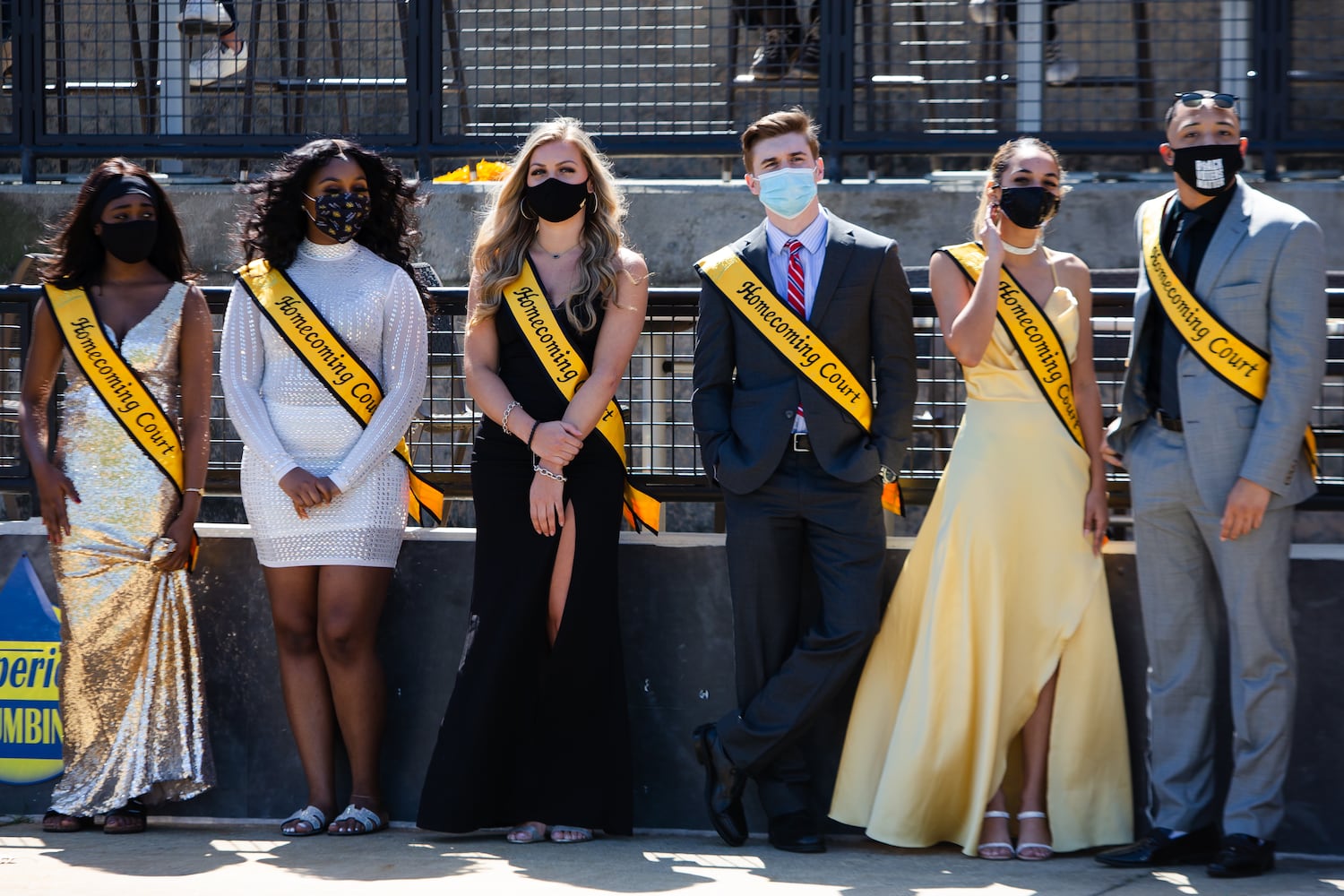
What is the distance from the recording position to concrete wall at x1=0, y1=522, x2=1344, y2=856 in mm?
5273

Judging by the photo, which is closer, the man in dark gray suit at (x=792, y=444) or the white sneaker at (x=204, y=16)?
the man in dark gray suit at (x=792, y=444)

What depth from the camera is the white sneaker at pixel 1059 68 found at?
28.7 feet

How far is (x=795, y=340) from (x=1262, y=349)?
1.32 m

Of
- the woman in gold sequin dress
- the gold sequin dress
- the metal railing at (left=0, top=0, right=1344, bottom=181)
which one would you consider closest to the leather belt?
the woman in gold sequin dress

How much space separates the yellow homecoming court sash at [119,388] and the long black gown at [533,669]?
112 centimetres

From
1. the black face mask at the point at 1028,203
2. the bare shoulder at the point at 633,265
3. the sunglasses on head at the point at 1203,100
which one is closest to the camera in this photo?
the sunglasses on head at the point at 1203,100

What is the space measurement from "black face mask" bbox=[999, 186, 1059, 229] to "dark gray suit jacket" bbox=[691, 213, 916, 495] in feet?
1.17

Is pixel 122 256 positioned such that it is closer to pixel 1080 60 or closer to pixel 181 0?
pixel 181 0

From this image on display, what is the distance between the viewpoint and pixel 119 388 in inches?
224

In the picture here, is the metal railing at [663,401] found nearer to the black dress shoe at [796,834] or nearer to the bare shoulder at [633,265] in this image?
the bare shoulder at [633,265]

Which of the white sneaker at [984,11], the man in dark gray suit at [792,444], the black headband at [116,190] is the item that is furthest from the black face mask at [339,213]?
the white sneaker at [984,11]

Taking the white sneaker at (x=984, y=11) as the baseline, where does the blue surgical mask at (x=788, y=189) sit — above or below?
below

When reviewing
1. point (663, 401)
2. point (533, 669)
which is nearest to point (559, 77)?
point (663, 401)

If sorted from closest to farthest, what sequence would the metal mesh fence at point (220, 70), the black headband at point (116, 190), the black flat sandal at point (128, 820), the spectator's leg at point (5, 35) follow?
the black flat sandal at point (128, 820), the black headband at point (116, 190), the metal mesh fence at point (220, 70), the spectator's leg at point (5, 35)
